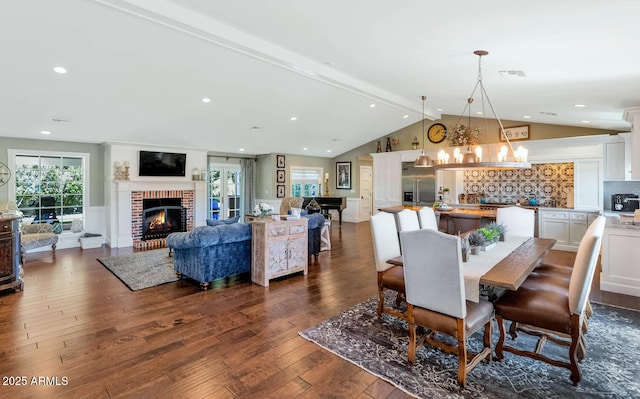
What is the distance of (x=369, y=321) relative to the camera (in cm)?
333

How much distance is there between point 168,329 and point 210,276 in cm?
128

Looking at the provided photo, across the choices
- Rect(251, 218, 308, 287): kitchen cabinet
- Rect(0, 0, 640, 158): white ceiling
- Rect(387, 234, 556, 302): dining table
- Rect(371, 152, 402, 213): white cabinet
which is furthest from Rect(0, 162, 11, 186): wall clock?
Rect(371, 152, 402, 213): white cabinet

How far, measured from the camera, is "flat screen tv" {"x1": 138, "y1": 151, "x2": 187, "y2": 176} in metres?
7.59

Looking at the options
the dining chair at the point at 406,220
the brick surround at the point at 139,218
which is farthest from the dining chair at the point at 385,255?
the brick surround at the point at 139,218

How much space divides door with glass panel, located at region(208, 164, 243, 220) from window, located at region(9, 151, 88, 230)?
3337mm

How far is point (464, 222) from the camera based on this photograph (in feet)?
20.4

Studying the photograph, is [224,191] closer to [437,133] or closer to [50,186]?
[50,186]

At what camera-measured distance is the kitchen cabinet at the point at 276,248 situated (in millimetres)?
4523

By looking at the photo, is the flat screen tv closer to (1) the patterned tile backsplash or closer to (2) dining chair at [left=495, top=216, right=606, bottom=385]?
(1) the patterned tile backsplash

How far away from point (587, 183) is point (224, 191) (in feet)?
30.6

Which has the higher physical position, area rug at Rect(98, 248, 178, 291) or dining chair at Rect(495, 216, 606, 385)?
dining chair at Rect(495, 216, 606, 385)

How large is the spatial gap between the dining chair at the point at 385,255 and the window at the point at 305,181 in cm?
777

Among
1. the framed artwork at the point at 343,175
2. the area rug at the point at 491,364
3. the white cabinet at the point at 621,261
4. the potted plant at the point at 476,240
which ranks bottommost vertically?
the area rug at the point at 491,364

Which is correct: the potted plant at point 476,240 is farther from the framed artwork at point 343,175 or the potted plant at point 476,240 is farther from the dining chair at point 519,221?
the framed artwork at point 343,175
